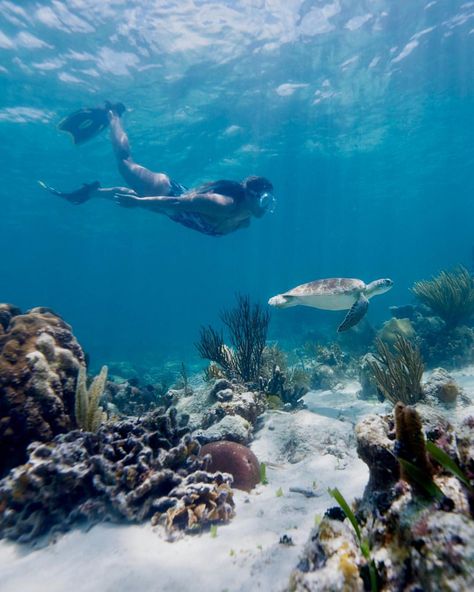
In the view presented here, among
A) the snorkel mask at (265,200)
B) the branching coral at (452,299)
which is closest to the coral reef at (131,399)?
the snorkel mask at (265,200)

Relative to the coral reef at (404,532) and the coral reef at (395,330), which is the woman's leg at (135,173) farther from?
the coral reef at (404,532)

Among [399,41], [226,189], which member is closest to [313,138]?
[399,41]

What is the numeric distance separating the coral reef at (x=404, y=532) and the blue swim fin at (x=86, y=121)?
1808cm

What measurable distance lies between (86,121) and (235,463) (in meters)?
17.1

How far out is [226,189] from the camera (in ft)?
30.3

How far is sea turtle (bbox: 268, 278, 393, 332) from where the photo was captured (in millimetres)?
7566

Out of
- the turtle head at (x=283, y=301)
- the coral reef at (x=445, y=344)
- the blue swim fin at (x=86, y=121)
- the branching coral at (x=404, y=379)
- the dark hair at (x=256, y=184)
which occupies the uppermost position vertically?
the blue swim fin at (x=86, y=121)

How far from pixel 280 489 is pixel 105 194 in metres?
13.1

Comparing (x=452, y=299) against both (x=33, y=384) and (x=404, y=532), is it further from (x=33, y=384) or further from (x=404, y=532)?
(x=33, y=384)

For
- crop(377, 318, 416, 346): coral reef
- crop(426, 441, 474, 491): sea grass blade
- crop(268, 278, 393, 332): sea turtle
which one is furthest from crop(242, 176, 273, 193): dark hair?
crop(426, 441, 474, 491): sea grass blade

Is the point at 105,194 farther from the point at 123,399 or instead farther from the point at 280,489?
the point at 280,489

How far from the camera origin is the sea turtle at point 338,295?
298 inches

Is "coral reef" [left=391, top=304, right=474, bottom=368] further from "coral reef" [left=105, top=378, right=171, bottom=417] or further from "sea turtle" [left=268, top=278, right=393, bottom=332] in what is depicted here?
"coral reef" [left=105, top=378, right=171, bottom=417]

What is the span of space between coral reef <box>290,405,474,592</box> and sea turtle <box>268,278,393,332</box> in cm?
558
